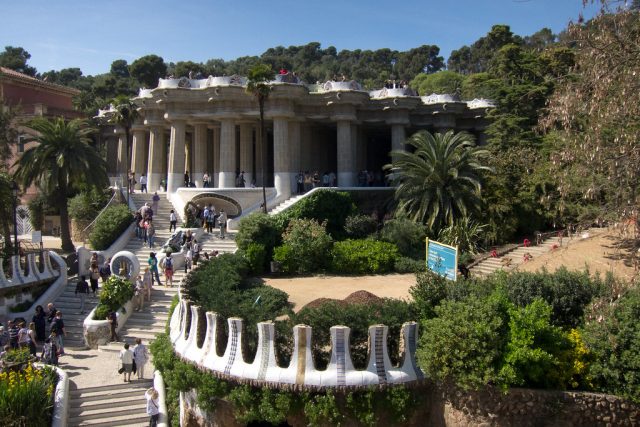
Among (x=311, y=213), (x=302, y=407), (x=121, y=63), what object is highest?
(x=121, y=63)

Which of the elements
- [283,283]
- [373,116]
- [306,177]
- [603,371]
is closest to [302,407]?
[603,371]

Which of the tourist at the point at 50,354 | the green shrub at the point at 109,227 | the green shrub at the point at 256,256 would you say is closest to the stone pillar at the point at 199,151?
the green shrub at the point at 109,227

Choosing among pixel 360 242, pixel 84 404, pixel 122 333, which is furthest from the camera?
pixel 360 242

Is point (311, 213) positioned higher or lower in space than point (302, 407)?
higher

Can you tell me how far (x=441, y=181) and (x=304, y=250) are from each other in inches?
307

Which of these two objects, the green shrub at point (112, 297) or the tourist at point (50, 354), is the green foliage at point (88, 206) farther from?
the tourist at point (50, 354)

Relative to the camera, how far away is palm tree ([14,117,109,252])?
26484 millimetres

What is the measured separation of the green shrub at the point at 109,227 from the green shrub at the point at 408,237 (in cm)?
1271

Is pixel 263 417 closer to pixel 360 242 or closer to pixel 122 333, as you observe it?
pixel 122 333

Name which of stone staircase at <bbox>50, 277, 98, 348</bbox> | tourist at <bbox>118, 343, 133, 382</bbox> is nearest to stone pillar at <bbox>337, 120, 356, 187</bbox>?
stone staircase at <bbox>50, 277, 98, 348</bbox>

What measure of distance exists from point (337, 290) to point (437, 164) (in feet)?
30.8

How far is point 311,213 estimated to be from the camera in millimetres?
26828

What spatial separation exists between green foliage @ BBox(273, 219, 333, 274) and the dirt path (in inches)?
35.3

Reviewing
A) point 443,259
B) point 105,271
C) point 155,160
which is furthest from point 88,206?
point 443,259
